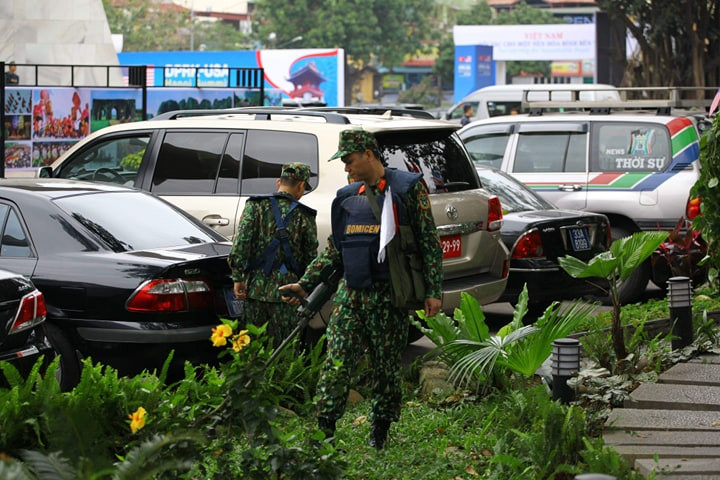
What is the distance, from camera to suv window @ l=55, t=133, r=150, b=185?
939 cm

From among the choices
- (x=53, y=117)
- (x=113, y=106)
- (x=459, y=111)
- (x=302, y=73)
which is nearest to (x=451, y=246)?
(x=53, y=117)

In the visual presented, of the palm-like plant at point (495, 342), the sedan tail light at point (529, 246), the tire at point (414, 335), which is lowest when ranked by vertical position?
the tire at point (414, 335)

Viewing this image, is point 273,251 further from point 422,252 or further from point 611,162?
point 611,162

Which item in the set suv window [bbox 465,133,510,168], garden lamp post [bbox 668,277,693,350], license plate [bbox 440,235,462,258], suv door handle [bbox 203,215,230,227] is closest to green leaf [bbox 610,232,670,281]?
garden lamp post [bbox 668,277,693,350]

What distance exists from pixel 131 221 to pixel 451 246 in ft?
7.25

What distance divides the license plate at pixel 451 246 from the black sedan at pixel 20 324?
120 inches

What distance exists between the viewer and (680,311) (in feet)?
25.5

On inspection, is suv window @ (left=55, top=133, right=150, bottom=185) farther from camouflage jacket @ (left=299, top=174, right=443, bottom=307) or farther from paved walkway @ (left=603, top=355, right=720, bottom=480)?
paved walkway @ (left=603, top=355, right=720, bottom=480)

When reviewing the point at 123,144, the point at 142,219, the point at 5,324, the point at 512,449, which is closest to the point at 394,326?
the point at 512,449

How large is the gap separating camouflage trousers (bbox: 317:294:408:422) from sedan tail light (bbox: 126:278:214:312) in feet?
4.85

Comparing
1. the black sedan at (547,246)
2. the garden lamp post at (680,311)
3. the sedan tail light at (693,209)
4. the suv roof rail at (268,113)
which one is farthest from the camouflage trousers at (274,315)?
the sedan tail light at (693,209)

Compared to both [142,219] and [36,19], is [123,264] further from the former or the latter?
[36,19]

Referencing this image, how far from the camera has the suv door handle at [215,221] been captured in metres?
8.67

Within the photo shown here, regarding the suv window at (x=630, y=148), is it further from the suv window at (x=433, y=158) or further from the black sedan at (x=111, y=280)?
the black sedan at (x=111, y=280)
